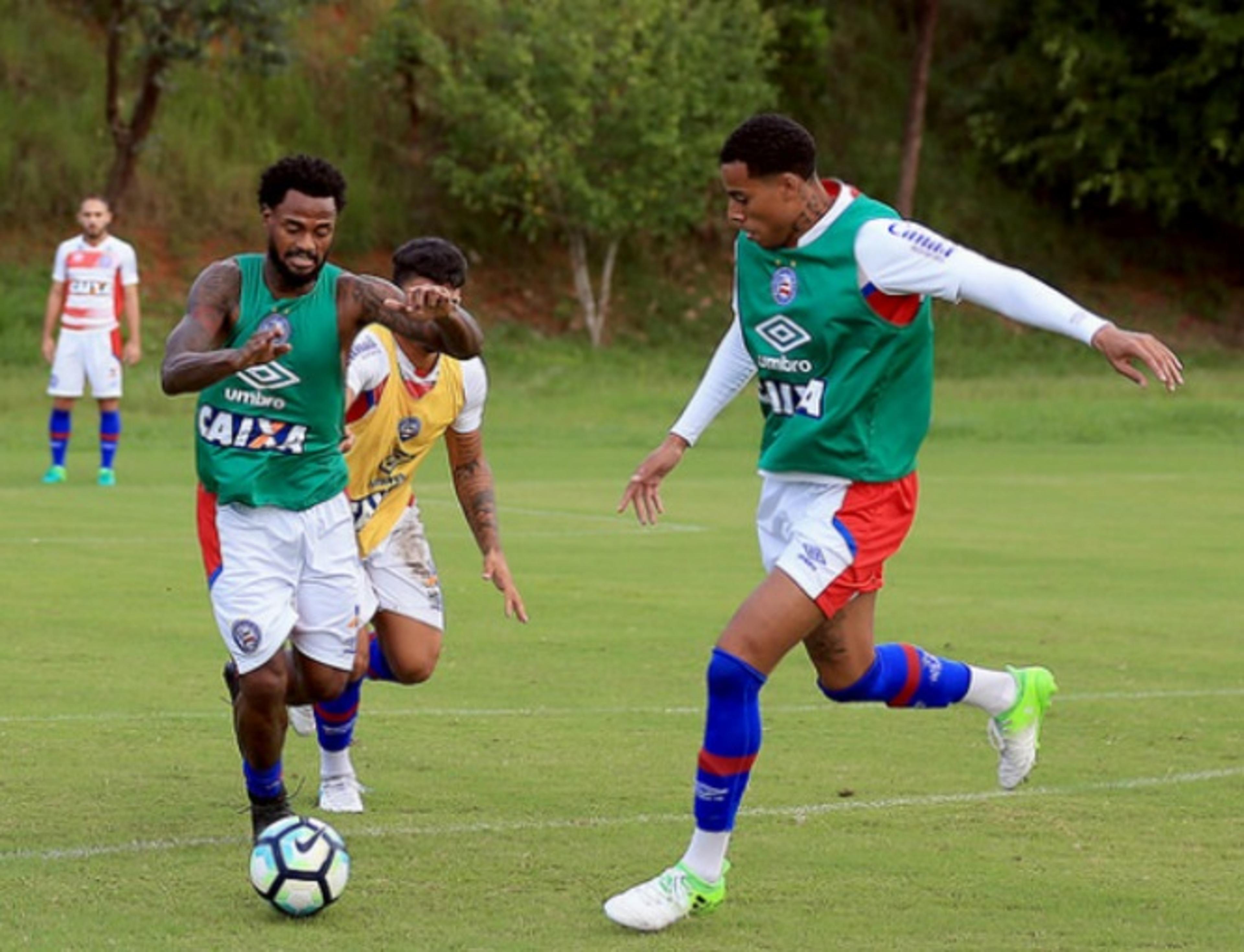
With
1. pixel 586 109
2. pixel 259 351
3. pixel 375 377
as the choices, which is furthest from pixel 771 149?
pixel 586 109

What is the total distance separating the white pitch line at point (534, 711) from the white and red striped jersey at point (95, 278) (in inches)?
482

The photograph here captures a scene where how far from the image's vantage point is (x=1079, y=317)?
6754mm

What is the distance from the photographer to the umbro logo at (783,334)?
24.0ft

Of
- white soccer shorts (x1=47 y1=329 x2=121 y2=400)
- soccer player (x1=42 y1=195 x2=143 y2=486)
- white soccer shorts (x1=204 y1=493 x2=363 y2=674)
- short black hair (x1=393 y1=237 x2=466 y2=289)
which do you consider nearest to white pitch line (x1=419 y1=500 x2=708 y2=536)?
soccer player (x1=42 y1=195 x2=143 y2=486)

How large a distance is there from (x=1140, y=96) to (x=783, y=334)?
43.3 meters

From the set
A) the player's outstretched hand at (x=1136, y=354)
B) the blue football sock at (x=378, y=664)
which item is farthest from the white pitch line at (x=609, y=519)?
the player's outstretched hand at (x=1136, y=354)

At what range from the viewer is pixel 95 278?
22188mm

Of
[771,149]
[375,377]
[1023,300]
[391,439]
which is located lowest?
[391,439]

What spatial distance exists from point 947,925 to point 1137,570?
32.5ft

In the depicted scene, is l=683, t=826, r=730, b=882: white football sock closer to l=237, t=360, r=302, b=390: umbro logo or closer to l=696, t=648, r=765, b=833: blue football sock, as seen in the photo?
l=696, t=648, r=765, b=833: blue football sock

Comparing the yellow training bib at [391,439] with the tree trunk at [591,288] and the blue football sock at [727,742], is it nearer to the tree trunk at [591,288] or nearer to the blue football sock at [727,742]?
the blue football sock at [727,742]

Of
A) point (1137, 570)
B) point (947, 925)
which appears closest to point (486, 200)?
point (1137, 570)

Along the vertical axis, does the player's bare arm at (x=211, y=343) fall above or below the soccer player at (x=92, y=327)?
above

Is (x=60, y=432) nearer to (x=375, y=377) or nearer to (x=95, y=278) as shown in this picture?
(x=95, y=278)
